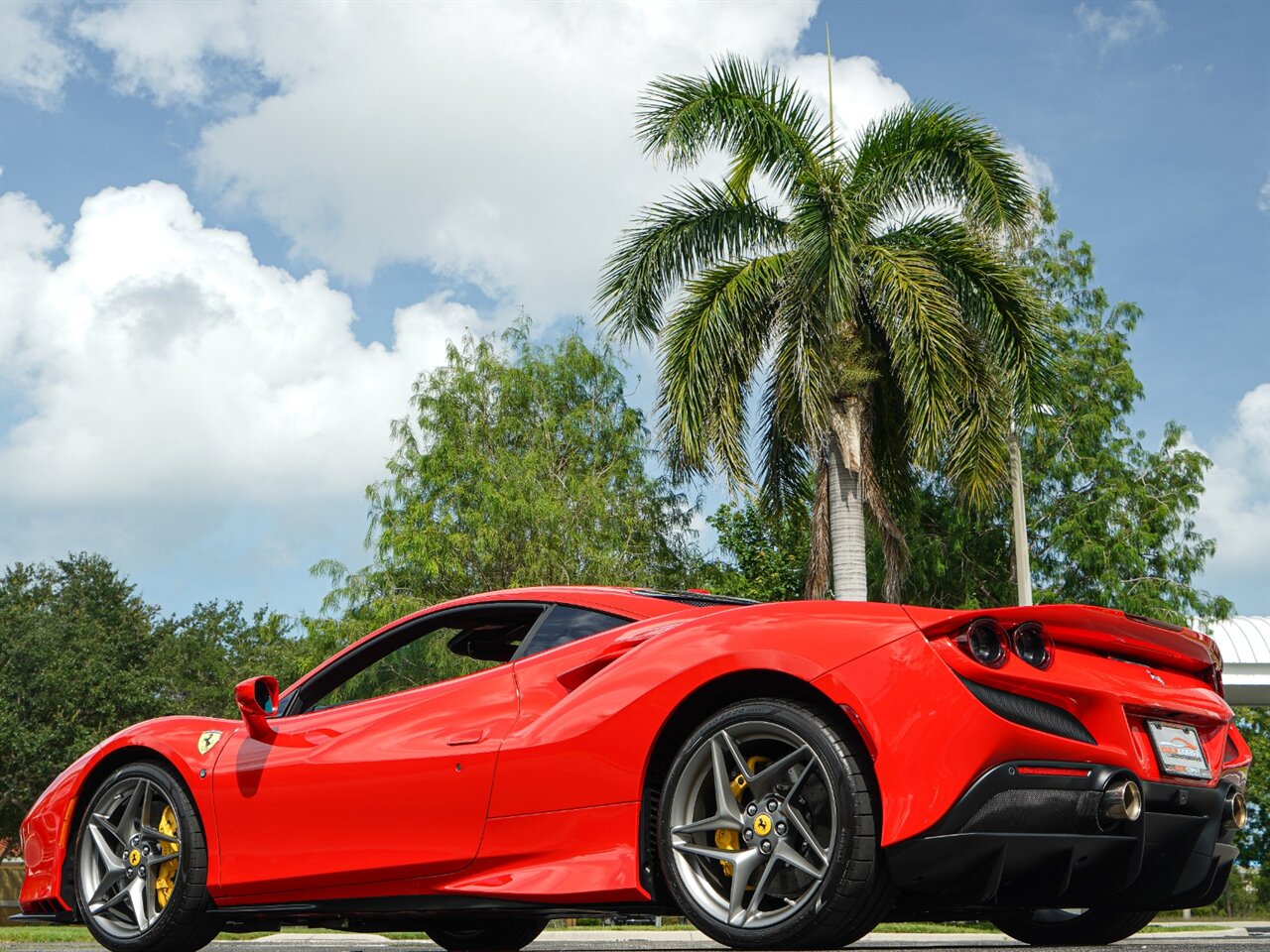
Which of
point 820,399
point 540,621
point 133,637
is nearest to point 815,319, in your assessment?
point 820,399

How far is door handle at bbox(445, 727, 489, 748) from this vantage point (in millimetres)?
4422

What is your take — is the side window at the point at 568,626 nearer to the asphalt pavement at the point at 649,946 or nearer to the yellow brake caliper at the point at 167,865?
the asphalt pavement at the point at 649,946

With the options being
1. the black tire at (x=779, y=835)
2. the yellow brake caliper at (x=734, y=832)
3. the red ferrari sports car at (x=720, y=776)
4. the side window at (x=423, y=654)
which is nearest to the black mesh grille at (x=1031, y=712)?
the red ferrari sports car at (x=720, y=776)

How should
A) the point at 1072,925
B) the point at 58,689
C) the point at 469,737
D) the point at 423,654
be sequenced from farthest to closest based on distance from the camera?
the point at 58,689 < the point at 423,654 < the point at 1072,925 < the point at 469,737

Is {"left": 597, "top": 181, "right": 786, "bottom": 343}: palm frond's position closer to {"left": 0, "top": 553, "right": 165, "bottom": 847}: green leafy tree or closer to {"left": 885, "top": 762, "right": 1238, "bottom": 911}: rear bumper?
{"left": 885, "top": 762, "right": 1238, "bottom": 911}: rear bumper

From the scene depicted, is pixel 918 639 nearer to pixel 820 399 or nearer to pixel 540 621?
pixel 540 621

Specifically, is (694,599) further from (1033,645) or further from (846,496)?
(846,496)

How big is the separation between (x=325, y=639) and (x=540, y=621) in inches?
954

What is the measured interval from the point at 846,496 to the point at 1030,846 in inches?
582

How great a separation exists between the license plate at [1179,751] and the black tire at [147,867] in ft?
11.0

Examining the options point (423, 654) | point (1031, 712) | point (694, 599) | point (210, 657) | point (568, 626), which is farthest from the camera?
point (210, 657)

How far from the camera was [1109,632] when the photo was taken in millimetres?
3975

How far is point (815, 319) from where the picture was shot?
17.8 metres

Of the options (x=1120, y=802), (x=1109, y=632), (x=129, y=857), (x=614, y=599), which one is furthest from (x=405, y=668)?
(x=1120, y=802)
